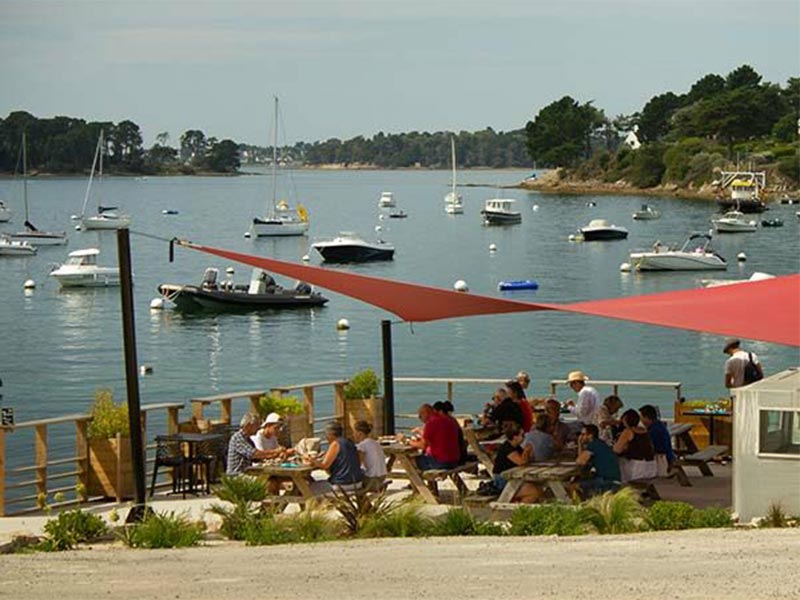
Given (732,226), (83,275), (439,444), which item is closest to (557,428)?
(439,444)

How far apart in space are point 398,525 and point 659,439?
2774 mm

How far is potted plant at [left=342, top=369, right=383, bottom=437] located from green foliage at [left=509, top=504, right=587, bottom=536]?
523 centimetres

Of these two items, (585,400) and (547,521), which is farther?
(585,400)

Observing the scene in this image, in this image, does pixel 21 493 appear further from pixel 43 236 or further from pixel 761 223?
pixel 761 223

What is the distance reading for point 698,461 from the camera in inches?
563

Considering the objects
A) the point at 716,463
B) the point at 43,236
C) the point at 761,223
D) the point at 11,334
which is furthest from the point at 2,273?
the point at 716,463

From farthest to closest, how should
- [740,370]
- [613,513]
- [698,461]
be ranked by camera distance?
[740,370]
[698,461]
[613,513]

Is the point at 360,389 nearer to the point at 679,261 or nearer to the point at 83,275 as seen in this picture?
the point at 83,275

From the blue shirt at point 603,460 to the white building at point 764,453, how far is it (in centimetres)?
100

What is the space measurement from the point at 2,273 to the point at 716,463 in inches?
2715

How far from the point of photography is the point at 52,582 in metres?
10.4

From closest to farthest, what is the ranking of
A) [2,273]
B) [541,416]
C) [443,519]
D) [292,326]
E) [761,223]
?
1. [443,519]
2. [541,416]
3. [292,326]
4. [2,273]
5. [761,223]

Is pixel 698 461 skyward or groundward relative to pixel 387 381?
groundward

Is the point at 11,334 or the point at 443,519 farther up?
the point at 443,519
